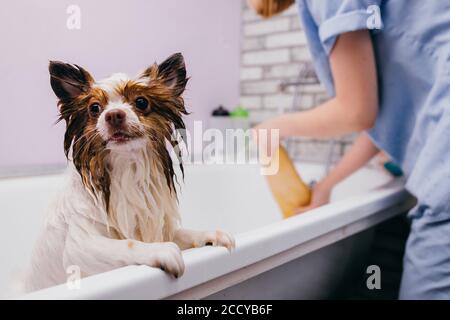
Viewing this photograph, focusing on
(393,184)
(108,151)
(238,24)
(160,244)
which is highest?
(238,24)

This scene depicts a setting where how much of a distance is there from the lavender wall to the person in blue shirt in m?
0.40

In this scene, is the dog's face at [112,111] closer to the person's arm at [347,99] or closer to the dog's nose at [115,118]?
the dog's nose at [115,118]

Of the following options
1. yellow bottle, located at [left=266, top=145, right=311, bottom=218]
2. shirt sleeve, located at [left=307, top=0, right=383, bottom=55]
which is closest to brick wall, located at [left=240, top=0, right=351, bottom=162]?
yellow bottle, located at [left=266, top=145, right=311, bottom=218]

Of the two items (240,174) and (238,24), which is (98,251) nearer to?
(238,24)

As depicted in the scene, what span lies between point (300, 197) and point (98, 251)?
2.41 feet

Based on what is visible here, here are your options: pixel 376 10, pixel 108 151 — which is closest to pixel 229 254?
pixel 108 151

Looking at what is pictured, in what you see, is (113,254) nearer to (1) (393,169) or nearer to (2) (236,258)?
(2) (236,258)

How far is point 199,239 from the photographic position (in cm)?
56

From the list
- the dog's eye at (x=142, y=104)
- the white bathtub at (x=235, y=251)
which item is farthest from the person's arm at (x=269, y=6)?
the dog's eye at (x=142, y=104)

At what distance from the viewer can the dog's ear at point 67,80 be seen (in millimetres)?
428

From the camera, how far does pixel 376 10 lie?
0.81 m

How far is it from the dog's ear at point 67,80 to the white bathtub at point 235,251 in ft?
0.44

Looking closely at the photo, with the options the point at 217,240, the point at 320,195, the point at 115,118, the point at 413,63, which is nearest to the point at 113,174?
the point at 115,118

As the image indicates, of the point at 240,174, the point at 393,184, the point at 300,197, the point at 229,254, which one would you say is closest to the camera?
the point at 229,254
